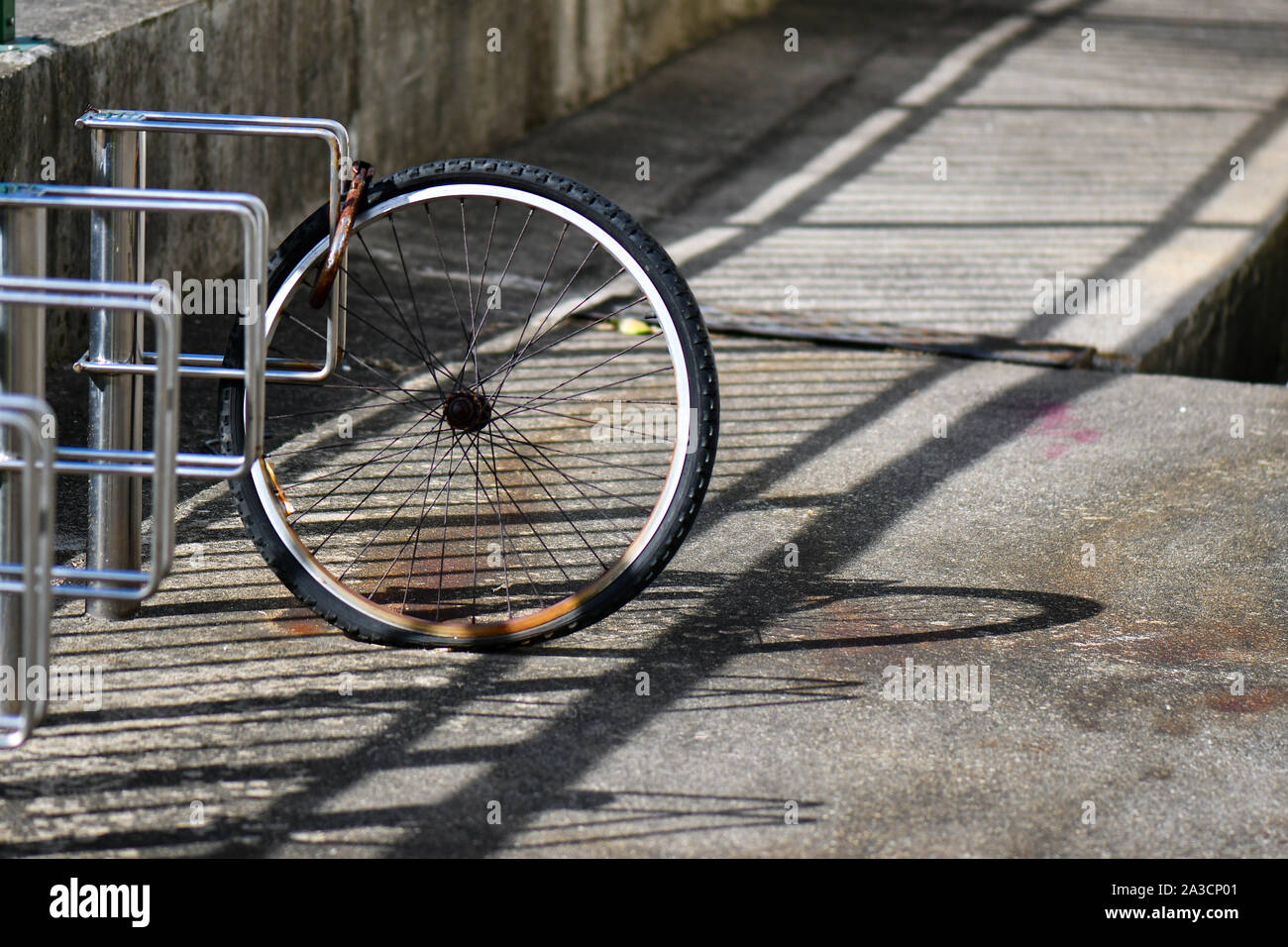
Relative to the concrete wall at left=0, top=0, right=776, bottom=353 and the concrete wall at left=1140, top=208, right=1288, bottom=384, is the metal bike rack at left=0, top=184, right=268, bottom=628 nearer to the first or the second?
the concrete wall at left=0, top=0, right=776, bottom=353

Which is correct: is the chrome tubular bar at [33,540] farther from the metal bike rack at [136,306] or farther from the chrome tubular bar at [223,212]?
the chrome tubular bar at [223,212]

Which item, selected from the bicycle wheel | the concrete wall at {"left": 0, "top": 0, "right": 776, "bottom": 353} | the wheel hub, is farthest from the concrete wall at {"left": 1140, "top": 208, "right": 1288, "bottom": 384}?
the concrete wall at {"left": 0, "top": 0, "right": 776, "bottom": 353}

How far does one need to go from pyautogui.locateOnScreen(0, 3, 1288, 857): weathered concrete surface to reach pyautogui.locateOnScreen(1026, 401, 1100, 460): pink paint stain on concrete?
0.14 ft

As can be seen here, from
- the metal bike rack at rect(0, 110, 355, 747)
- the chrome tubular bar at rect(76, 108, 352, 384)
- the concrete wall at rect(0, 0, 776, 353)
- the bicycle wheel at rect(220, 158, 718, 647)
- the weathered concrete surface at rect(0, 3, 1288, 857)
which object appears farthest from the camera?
the concrete wall at rect(0, 0, 776, 353)

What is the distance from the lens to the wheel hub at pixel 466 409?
3490 millimetres

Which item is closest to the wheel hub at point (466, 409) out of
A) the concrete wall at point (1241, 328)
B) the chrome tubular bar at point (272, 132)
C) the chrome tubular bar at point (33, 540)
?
the chrome tubular bar at point (272, 132)

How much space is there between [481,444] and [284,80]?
2.26 m

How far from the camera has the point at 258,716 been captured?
3193 millimetres

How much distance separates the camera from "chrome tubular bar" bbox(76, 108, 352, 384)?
329 cm
